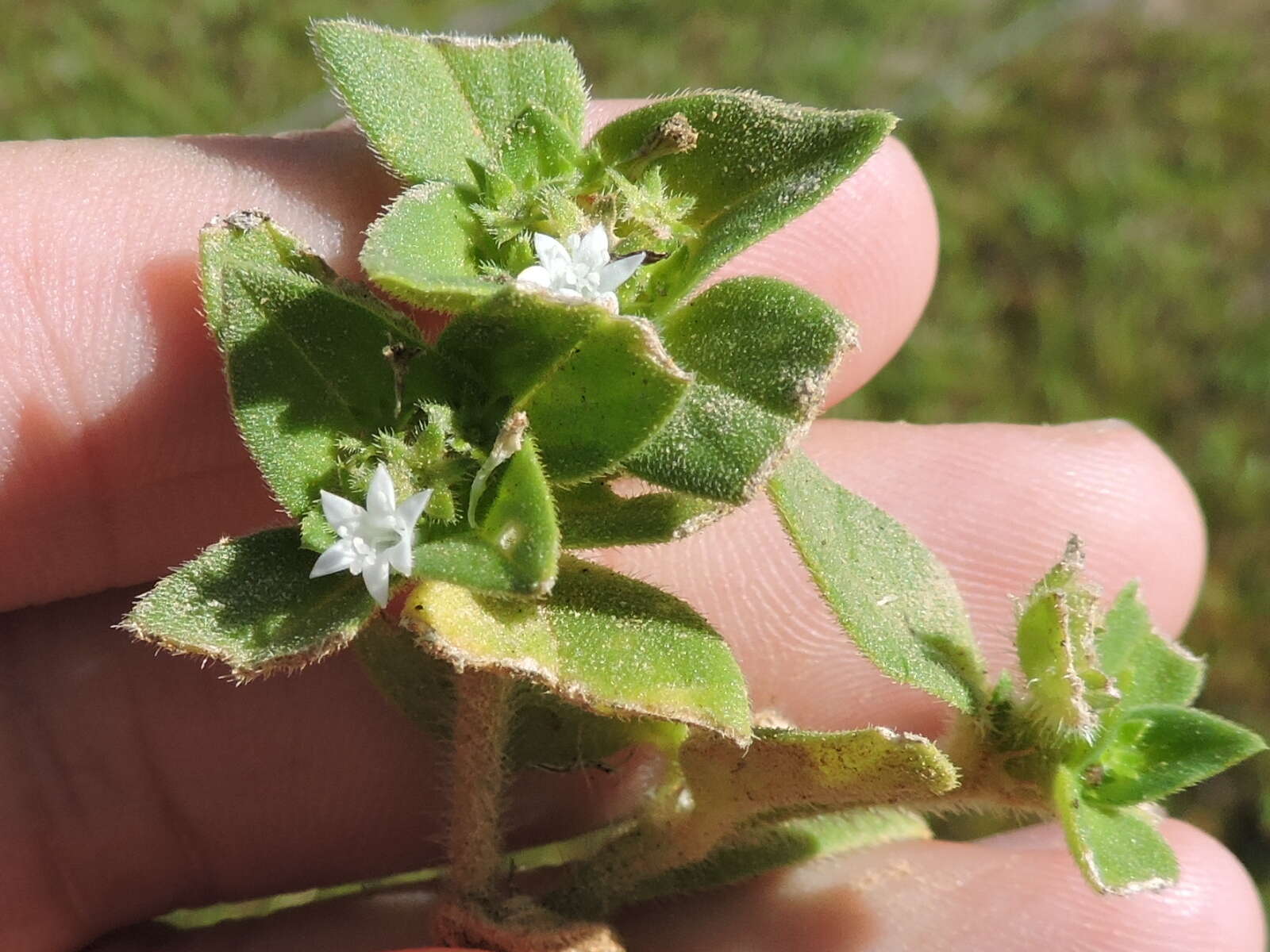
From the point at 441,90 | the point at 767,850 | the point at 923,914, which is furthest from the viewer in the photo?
the point at 923,914

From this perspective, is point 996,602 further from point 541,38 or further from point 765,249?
point 541,38

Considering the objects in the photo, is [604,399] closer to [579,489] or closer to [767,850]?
[579,489]

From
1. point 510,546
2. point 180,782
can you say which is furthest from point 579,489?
point 180,782

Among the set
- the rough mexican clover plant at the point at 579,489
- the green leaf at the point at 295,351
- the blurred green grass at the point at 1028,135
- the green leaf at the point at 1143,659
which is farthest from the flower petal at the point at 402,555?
the blurred green grass at the point at 1028,135

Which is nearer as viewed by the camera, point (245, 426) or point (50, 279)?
point (245, 426)

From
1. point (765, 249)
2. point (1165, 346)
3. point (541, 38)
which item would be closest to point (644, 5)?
point (1165, 346)

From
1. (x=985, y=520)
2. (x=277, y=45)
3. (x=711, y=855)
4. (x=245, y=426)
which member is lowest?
(x=711, y=855)
